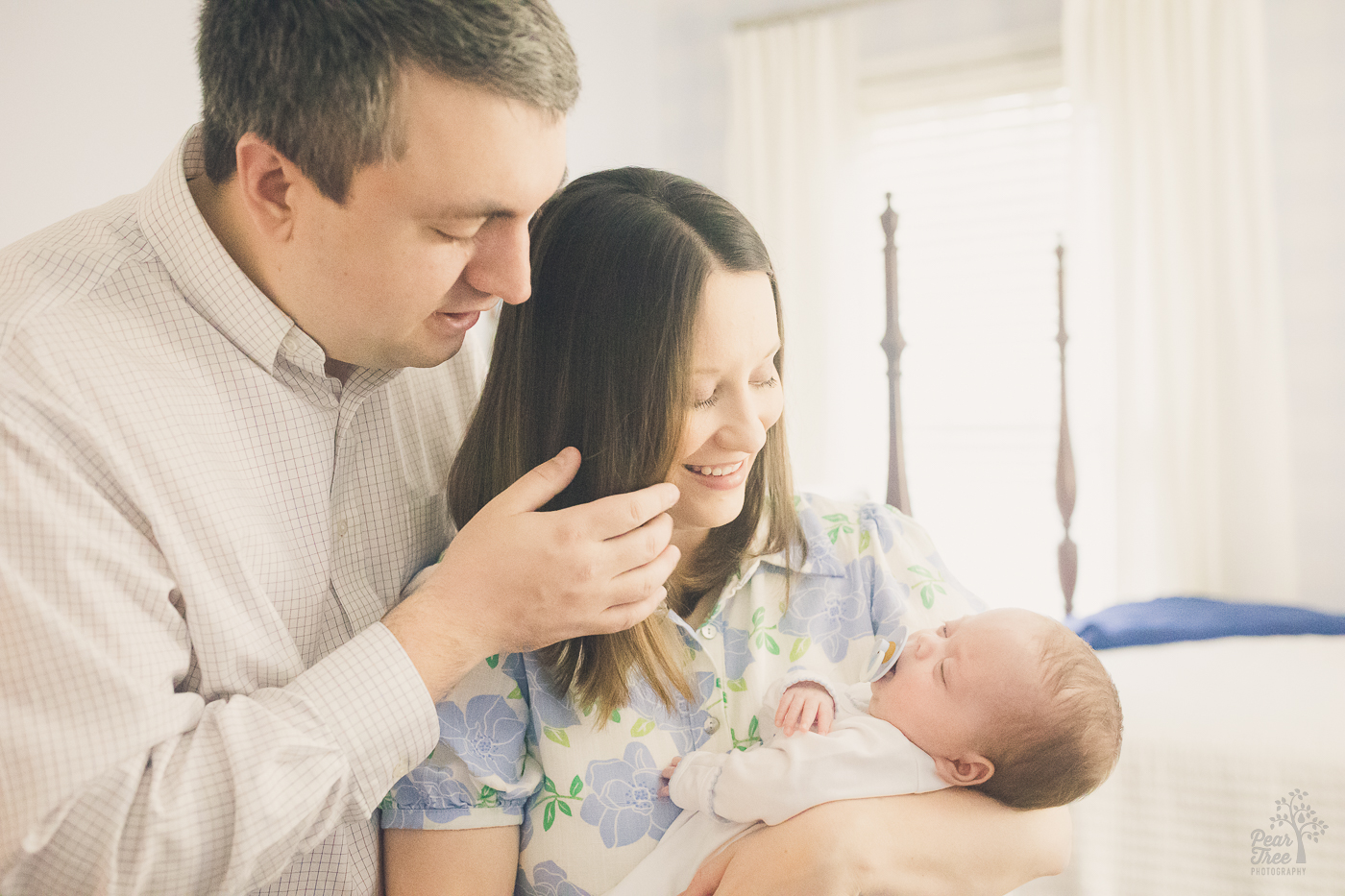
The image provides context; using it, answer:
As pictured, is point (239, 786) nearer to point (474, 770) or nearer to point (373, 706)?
point (373, 706)

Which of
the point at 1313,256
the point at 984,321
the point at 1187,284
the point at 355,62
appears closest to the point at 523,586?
the point at 355,62

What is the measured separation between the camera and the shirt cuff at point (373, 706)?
3.07 ft

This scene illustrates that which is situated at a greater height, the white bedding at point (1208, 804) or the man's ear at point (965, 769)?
the man's ear at point (965, 769)

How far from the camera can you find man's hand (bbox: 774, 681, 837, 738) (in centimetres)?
111

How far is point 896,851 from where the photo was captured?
1.06 meters

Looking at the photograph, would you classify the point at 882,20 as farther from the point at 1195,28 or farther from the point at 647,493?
the point at 647,493

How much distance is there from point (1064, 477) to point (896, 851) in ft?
6.83

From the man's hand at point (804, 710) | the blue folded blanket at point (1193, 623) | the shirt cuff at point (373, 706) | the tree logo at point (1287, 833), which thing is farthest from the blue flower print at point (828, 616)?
the blue folded blanket at point (1193, 623)

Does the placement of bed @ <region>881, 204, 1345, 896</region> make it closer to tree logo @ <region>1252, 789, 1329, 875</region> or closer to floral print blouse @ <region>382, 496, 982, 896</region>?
tree logo @ <region>1252, 789, 1329, 875</region>

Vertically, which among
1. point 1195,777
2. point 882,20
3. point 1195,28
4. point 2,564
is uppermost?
point 882,20

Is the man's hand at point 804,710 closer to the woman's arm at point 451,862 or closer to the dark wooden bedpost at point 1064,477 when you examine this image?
the woman's arm at point 451,862

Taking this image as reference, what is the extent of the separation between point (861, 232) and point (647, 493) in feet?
11.0

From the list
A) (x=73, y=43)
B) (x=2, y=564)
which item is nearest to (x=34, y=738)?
(x=2, y=564)

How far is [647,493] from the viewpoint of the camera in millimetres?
1071
